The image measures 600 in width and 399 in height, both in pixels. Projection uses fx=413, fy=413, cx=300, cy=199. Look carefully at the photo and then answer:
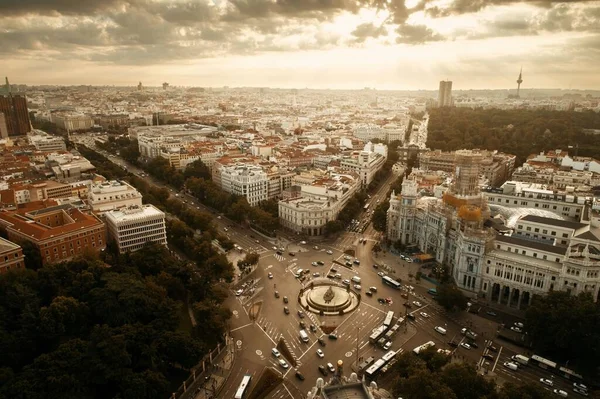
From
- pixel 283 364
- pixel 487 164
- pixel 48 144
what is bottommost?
pixel 283 364

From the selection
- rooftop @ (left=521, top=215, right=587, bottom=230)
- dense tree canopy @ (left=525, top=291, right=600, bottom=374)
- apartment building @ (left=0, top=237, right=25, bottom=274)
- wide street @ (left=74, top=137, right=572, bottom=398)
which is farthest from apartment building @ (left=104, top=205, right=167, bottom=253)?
rooftop @ (left=521, top=215, right=587, bottom=230)

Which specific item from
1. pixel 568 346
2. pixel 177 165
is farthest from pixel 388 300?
pixel 177 165

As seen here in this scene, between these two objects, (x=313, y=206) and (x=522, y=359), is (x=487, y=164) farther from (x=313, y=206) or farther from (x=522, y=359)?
(x=522, y=359)

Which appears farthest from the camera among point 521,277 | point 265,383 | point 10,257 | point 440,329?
point 521,277

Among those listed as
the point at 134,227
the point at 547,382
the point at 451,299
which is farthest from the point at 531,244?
the point at 134,227

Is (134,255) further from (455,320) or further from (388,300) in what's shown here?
(455,320)

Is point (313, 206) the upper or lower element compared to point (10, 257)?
lower

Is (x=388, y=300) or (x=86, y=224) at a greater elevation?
(x=86, y=224)

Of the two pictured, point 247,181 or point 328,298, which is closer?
point 328,298
